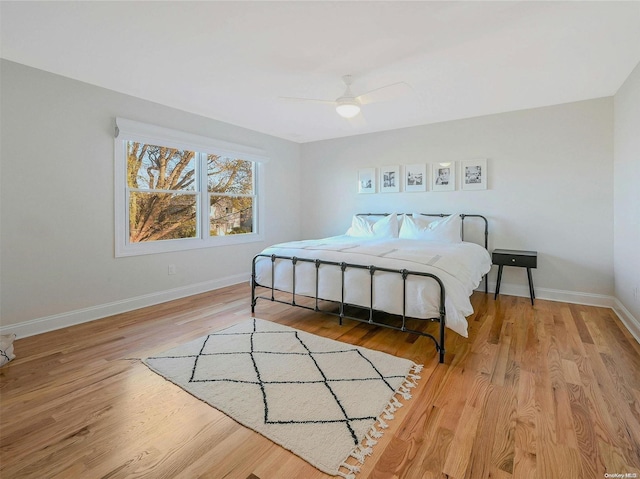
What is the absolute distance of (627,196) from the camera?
10.2ft

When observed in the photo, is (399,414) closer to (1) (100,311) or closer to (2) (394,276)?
(2) (394,276)

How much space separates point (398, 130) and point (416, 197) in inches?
44.4

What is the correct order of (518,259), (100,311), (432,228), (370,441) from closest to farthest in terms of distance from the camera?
1. (370,441)
2. (100,311)
3. (518,259)
4. (432,228)

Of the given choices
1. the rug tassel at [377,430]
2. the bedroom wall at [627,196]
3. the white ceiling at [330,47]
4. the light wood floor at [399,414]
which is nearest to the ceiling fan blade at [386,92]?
the white ceiling at [330,47]

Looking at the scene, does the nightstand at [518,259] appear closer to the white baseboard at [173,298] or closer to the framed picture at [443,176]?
the white baseboard at [173,298]

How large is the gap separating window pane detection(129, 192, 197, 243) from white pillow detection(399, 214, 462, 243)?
9.99 ft

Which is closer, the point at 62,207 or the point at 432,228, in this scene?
the point at 62,207

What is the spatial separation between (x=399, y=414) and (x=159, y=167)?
152 inches

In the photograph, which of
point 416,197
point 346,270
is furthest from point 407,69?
point 416,197

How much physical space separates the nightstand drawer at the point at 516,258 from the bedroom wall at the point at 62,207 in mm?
4223

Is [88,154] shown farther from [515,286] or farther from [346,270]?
[515,286]

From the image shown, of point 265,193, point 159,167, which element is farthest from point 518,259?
point 159,167

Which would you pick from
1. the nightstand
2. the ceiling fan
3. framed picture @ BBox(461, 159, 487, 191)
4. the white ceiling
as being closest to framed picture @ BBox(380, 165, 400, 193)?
framed picture @ BBox(461, 159, 487, 191)

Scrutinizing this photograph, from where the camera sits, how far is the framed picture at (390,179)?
5.03m
